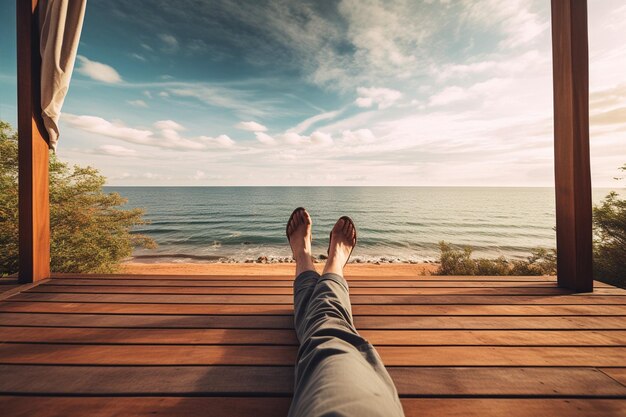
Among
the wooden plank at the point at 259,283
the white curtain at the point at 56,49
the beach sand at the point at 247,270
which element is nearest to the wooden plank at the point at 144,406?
the wooden plank at the point at 259,283

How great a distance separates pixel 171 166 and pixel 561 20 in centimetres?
4205

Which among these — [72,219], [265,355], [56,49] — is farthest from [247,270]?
[265,355]

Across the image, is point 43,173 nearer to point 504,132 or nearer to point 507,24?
Answer: point 507,24

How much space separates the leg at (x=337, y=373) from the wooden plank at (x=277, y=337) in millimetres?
222

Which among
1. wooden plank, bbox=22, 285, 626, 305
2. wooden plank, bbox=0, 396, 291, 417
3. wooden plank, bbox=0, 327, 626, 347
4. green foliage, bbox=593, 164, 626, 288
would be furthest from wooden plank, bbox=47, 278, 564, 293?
green foliage, bbox=593, 164, 626, 288

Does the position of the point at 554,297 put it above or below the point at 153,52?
below

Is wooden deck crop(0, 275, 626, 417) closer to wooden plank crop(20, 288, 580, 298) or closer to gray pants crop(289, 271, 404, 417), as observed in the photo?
wooden plank crop(20, 288, 580, 298)

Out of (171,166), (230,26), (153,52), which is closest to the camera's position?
(230,26)

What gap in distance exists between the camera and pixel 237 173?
48.5 m

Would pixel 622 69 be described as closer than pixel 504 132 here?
Yes

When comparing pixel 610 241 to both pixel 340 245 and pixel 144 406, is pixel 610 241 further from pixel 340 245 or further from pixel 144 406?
pixel 144 406

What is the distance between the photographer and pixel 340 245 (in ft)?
5.16

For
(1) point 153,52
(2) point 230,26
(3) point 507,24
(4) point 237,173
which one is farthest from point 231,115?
(4) point 237,173

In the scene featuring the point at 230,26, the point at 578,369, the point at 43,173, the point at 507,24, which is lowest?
the point at 578,369
